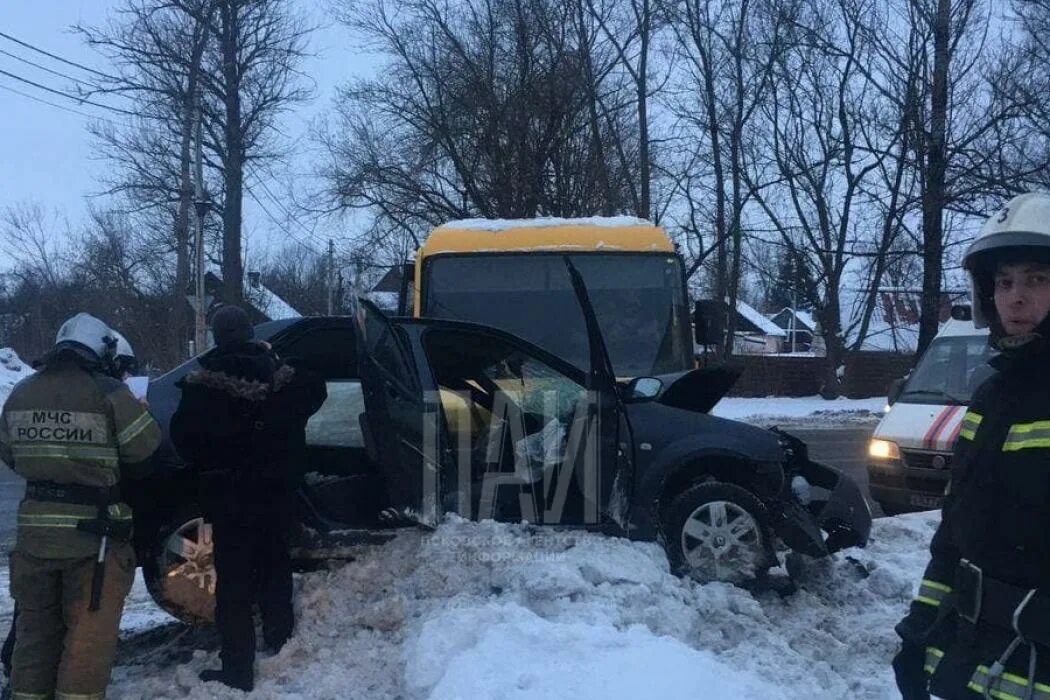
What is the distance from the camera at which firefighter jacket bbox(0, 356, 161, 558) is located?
3.79m

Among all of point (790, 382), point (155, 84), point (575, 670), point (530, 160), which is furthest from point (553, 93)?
point (575, 670)

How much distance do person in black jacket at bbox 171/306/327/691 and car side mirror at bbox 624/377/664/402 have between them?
75.6 inches

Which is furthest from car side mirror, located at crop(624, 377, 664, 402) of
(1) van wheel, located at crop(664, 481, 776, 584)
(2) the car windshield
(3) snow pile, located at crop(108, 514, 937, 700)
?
(2) the car windshield

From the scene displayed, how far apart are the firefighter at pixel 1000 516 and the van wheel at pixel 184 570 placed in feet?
11.2

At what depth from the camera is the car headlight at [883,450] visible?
827cm

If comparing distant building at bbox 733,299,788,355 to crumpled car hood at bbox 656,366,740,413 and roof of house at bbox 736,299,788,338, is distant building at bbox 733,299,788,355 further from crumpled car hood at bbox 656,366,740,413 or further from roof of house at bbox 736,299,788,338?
crumpled car hood at bbox 656,366,740,413

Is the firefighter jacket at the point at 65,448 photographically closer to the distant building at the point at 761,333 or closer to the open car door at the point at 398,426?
the open car door at the point at 398,426

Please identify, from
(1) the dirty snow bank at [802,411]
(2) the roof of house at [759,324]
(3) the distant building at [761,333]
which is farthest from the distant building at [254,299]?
(2) the roof of house at [759,324]

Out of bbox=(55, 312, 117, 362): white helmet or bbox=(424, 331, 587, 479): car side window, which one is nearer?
bbox=(55, 312, 117, 362): white helmet

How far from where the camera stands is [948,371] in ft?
28.9

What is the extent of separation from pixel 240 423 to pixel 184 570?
1010 millimetres

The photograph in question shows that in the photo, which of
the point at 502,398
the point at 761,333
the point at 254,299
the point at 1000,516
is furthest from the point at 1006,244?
the point at 761,333

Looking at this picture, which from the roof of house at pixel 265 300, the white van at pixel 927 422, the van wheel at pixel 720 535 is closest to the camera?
the van wheel at pixel 720 535

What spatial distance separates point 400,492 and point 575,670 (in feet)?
4.23
